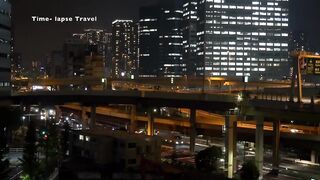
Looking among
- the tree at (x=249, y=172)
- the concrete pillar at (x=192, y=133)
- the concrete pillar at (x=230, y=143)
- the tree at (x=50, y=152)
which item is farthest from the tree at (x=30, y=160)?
the concrete pillar at (x=192, y=133)

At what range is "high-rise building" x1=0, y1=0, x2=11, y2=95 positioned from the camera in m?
68.0

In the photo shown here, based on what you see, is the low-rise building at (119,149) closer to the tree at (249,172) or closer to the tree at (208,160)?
the tree at (208,160)

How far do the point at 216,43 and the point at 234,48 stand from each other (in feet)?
20.0

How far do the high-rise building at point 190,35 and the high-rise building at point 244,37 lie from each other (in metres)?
6.57

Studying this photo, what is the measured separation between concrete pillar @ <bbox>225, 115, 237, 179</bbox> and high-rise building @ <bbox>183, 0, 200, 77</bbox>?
117840mm

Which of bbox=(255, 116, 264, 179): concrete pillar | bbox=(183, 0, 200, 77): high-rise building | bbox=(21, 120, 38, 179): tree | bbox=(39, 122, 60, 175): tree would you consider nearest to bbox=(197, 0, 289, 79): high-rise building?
bbox=(183, 0, 200, 77): high-rise building

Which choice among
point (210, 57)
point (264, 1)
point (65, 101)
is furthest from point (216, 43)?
point (65, 101)

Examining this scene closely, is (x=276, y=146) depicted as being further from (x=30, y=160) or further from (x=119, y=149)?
(x=30, y=160)

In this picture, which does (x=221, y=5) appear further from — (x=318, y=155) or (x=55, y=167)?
(x=55, y=167)

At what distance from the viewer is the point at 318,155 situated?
5619 centimetres

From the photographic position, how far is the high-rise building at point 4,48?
68.0 meters

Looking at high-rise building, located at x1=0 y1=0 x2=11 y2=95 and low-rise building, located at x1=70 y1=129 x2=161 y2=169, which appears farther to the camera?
high-rise building, located at x1=0 y1=0 x2=11 y2=95

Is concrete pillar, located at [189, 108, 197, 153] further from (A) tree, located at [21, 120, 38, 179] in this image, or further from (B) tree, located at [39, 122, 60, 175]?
(A) tree, located at [21, 120, 38, 179]

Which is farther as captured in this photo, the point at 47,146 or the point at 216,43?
the point at 216,43
